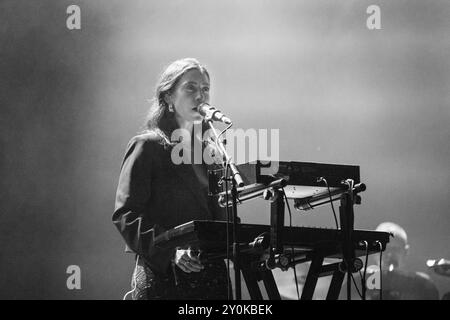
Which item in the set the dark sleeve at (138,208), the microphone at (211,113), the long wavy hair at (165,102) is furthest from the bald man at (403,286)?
the dark sleeve at (138,208)

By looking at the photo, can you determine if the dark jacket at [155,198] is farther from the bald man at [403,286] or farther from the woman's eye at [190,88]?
the bald man at [403,286]

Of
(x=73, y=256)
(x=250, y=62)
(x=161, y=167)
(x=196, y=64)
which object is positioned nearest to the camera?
(x=161, y=167)

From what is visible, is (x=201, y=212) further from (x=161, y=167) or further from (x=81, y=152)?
(x=81, y=152)

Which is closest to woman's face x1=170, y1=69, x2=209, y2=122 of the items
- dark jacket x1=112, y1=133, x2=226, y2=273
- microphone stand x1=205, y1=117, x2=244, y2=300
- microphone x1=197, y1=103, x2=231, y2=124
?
microphone x1=197, y1=103, x2=231, y2=124

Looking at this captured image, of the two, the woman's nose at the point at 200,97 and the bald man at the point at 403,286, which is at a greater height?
the woman's nose at the point at 200,97

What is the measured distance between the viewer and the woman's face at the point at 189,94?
2850mm

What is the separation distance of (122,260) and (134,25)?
1.86 metres

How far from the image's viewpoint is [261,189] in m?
2.31

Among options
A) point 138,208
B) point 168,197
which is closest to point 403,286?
point 168,197

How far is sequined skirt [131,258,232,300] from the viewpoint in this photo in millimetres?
2455

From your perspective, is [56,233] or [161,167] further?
[56,233]

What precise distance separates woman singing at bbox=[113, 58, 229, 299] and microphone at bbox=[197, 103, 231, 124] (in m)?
0.09

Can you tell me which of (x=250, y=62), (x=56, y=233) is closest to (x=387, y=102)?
(x=250, y=62)

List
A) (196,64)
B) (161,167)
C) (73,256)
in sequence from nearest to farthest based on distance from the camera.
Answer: (161,167), (196,64), (73,256)
